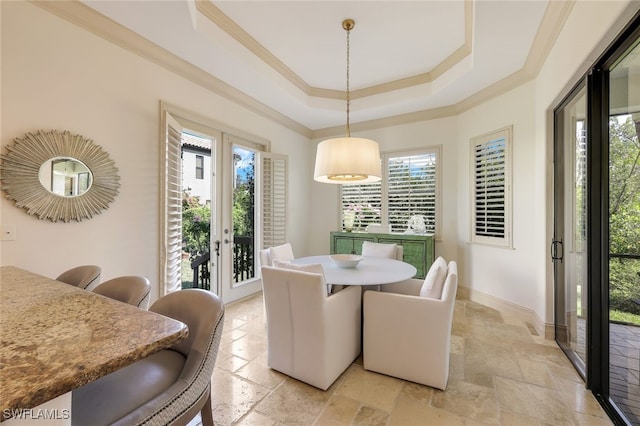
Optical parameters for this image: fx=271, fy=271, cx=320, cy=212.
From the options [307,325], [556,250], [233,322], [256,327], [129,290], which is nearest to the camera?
[129,290]

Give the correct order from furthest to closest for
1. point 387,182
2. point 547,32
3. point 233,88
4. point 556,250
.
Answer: point 387,182, point 233,88, point 556,250, point 547,32

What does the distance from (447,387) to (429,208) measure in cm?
288

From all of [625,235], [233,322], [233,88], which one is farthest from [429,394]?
[233,88]

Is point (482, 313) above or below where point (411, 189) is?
below

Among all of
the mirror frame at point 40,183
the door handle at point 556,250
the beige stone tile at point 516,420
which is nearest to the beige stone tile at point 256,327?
the mirror frame at point 40,183

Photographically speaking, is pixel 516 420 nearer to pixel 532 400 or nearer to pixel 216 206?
pixel 532 400

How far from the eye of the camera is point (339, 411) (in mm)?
1756

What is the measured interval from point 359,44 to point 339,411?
346 centimetres

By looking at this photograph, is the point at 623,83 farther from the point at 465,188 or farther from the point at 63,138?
the point at 63,138

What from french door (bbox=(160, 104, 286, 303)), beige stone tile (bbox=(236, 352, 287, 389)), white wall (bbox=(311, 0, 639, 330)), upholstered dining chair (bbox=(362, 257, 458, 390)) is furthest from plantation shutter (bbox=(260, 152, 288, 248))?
upholstered dining chair (bbox=(362, 257, 458, 390))

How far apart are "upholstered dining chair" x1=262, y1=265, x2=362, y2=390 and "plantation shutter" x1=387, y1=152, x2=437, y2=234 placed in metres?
2.64

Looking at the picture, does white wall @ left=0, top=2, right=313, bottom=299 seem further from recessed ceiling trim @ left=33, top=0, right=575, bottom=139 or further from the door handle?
the door handle

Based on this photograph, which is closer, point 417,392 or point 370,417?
point 370,417

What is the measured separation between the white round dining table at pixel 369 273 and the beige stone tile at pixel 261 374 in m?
0.85
